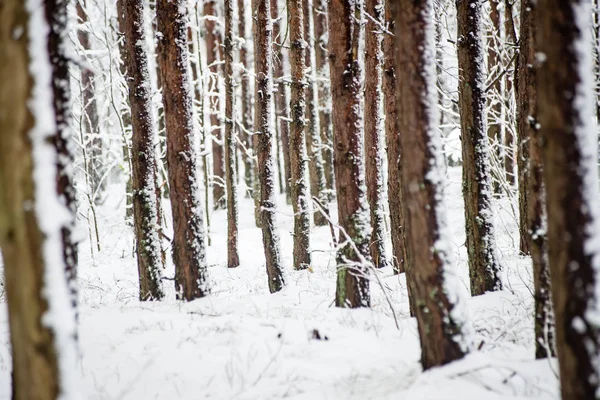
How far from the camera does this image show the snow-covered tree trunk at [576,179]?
220cm

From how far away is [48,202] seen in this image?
232cm

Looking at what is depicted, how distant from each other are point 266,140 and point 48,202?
6078 mm

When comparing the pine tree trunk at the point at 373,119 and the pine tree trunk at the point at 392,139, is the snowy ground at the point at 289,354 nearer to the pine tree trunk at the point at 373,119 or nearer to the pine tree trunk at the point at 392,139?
the pine tree trunk at the point at 392,139

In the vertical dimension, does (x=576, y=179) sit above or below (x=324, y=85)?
below

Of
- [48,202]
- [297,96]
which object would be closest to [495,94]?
[297,96]

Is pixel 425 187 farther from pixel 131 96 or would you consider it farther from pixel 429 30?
pixel 131 96

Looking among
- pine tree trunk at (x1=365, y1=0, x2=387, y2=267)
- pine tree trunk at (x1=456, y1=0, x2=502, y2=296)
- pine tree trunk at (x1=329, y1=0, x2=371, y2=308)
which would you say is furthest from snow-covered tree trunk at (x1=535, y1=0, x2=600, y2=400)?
pine tree trunk at (x1=365, y1=0, x2=387, y2=267)

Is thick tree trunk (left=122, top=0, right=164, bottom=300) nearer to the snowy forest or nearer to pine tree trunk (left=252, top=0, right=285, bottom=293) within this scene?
the snowy forest

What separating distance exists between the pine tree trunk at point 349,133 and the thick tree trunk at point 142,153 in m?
3.16

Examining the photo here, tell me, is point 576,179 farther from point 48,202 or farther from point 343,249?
point 343,249

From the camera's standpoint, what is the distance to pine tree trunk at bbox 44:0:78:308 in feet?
8.21

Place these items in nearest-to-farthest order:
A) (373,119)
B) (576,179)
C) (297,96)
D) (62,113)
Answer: (576,179), (62,113), (373,119), (297,96)

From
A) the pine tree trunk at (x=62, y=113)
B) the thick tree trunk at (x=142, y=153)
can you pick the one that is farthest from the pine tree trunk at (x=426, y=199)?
the thick tree trunk at (x=142, y=153)

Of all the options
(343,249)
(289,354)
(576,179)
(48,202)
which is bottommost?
(289,354)
